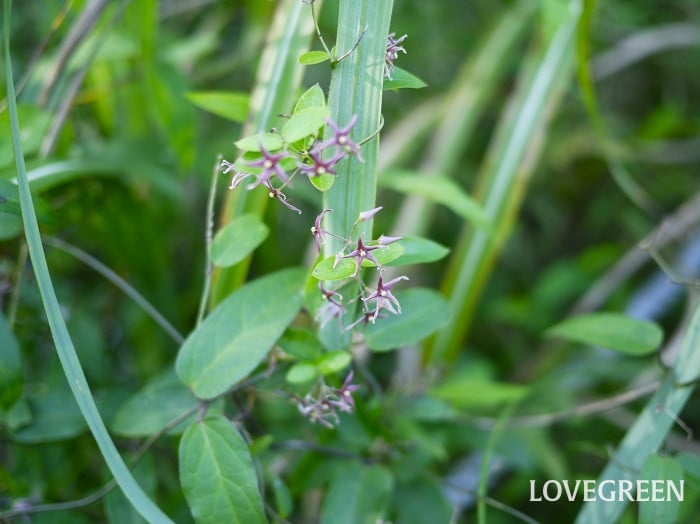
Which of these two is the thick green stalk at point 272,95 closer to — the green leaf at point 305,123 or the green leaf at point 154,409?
the green leaf at point 154,409

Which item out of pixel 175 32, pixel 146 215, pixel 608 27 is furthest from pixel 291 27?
pixel 608 27

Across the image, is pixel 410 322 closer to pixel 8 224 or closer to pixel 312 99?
pixel 312 99

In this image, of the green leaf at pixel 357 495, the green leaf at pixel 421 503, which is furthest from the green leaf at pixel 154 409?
the green leaf at pixel 421 503

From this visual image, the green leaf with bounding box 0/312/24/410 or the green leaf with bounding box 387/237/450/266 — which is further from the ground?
the green leaf with bounding box 387/237/450/266

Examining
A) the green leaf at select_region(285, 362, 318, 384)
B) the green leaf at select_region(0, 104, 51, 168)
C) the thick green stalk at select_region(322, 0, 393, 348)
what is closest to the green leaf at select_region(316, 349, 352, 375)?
the green leaf at select_region(285, 362, 318, 384)

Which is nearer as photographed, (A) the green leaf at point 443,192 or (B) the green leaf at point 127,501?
(B) the green leaf at point 127,501

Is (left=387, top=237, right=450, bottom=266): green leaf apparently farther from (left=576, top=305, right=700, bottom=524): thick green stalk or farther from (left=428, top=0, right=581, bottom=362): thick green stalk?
(left=428, top=0, right=581, bottom=362): thick green stalk
